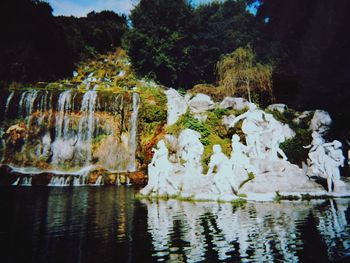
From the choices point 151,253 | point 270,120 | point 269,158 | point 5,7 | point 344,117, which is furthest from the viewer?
point 5,7

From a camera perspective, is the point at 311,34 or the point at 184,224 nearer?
the point at 184,224

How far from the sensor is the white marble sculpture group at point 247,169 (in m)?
11.1

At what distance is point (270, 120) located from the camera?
14.8 m

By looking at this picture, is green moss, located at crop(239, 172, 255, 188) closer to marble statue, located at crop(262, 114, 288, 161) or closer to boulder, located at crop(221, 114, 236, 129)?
marble statue, located at crop(262, 114, 288, 161)

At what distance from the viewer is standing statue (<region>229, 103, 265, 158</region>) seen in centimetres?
1460

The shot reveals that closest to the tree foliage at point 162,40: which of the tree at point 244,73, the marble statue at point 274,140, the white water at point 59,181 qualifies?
the tree at point 244,73

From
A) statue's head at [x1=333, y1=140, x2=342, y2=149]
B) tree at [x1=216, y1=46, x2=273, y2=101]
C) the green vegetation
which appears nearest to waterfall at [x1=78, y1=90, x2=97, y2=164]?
tree at [x1=216, y1=46, x2=273, y2=101]

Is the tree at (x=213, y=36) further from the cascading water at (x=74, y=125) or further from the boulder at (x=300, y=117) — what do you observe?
the boulder at (x=300, y=117)

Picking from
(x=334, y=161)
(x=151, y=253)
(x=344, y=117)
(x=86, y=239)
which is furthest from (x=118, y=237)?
(x=344, y=117)

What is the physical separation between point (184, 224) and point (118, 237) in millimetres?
1672

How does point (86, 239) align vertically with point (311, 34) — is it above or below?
below

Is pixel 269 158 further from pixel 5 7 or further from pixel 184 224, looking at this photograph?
pixel 5 7

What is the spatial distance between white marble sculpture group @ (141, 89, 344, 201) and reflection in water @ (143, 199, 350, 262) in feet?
4.71

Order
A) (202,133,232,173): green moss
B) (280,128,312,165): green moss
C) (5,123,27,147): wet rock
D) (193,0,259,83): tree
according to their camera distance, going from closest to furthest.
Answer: (280,128,312,165): green moss < (202,133,232,173): green moss < (5,123,27,147): wet rock < (193,0,259,83): tree
